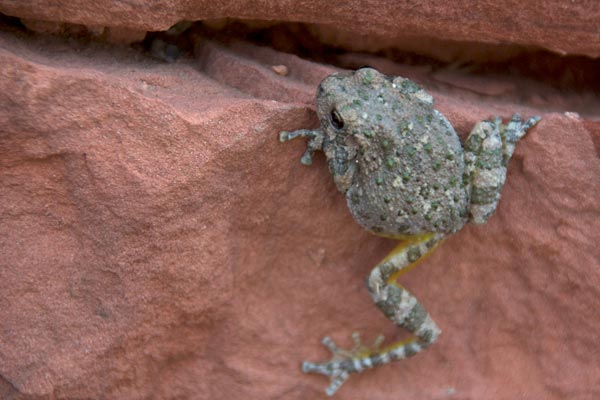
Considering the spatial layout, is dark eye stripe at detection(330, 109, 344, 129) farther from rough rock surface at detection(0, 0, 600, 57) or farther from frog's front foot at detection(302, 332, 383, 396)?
frog's front foot at detection(302, 332, 383, 396)

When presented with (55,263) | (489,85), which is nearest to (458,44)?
(489,85)

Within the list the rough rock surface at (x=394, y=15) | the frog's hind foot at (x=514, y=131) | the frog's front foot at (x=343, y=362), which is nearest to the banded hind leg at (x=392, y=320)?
the frog's front foot at (x=343, y=362)

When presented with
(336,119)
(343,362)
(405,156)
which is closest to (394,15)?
(336,119)

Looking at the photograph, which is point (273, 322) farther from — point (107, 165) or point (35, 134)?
point (35, 134)

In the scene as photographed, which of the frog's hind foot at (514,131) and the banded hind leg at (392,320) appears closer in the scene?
the frog's hind foot at (514,131)

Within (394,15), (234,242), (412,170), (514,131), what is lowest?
(234,242)

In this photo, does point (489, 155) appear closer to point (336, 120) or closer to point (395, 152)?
point (395, 152)

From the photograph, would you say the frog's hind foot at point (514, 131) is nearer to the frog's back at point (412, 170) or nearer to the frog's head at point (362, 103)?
the frog's back at point (412, 170)
